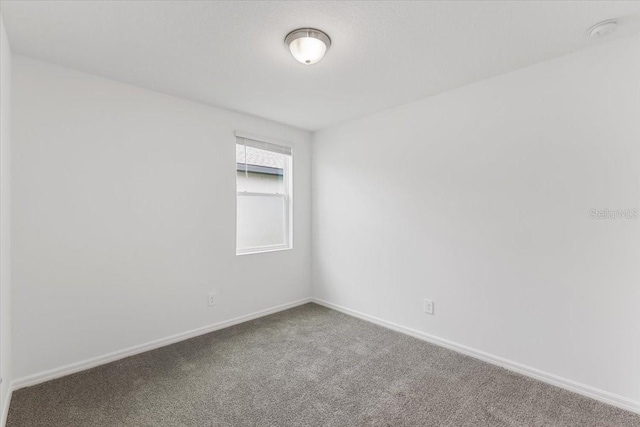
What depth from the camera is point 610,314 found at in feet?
6.52

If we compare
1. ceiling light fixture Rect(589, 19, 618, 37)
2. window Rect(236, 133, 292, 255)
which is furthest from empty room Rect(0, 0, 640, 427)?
window Rect(236, 133, 292, 255)

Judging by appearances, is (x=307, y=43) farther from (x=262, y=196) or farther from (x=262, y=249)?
(x=262, y=249)

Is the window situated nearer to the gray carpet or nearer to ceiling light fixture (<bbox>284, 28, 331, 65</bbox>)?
the gray carpet

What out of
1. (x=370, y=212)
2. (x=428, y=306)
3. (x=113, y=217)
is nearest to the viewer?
(x=113, y=217)

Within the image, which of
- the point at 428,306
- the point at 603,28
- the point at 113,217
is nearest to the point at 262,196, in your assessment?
the point at 113,217

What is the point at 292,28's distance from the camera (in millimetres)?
1848

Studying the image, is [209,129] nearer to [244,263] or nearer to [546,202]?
[244,263]

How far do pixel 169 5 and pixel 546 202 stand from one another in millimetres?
2707

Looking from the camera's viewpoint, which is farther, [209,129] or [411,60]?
[209,129]

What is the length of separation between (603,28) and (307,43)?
1739mm

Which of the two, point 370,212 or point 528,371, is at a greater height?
point 370,212

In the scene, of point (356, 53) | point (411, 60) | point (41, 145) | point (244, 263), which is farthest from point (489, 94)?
point (41, 145)

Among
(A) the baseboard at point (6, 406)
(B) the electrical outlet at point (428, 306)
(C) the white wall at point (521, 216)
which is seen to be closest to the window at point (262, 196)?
(C) the white wall at point (521, 216)

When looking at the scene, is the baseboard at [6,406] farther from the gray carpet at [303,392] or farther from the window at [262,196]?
the window at [262,196]
